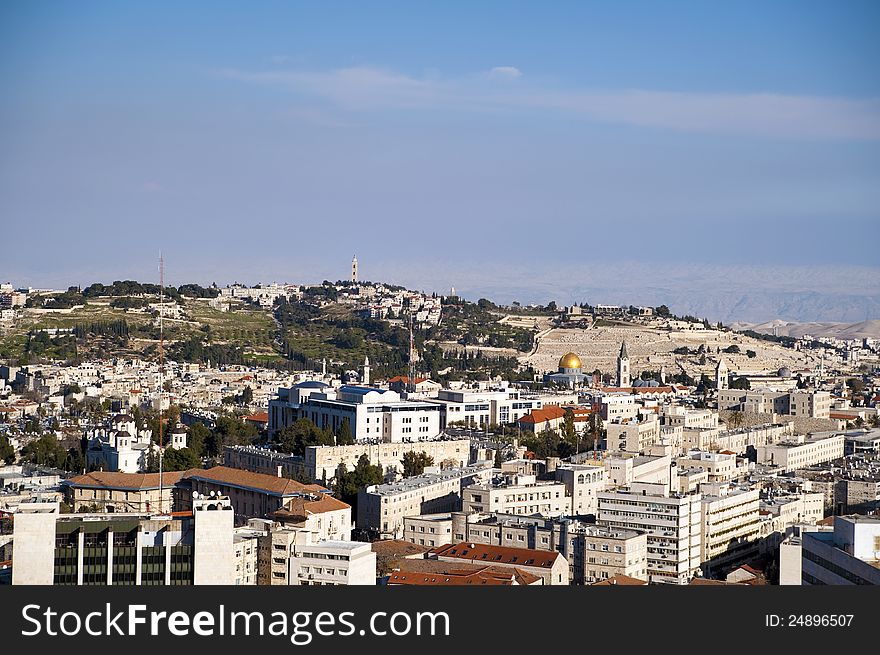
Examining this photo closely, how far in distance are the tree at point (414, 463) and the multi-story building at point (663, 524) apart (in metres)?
8.08

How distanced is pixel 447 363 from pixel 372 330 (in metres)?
11.0

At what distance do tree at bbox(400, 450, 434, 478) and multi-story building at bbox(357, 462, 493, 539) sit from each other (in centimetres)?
271

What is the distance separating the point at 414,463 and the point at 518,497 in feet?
21.2

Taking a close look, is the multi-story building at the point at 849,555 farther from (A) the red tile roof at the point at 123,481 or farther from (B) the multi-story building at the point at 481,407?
(B) the multi-story building at the point at 481,407

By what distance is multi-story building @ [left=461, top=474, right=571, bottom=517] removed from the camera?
81.8ft

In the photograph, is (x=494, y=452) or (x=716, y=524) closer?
(x=716, y=524)

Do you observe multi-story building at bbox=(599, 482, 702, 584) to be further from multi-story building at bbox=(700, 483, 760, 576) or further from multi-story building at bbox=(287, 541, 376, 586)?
multi-story building at bbox=(287, 541, 376, 586)

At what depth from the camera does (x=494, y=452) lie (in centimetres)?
3447

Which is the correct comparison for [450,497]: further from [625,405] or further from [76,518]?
[625,405]

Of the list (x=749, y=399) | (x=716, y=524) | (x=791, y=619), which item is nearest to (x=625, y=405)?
(x=749, y=399)

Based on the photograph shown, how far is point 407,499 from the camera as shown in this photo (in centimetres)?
2609

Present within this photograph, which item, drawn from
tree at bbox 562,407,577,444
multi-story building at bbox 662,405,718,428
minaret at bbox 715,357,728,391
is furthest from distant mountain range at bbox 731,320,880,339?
tree at bbox 562,407,577,444

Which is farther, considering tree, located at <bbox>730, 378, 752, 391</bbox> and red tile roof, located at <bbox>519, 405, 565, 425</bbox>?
tree, located at <bbox>730, 378, 752, 391</bbox>

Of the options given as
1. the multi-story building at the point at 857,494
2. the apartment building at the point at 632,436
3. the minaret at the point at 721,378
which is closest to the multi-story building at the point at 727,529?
the multi-story building at the point at 857,494
